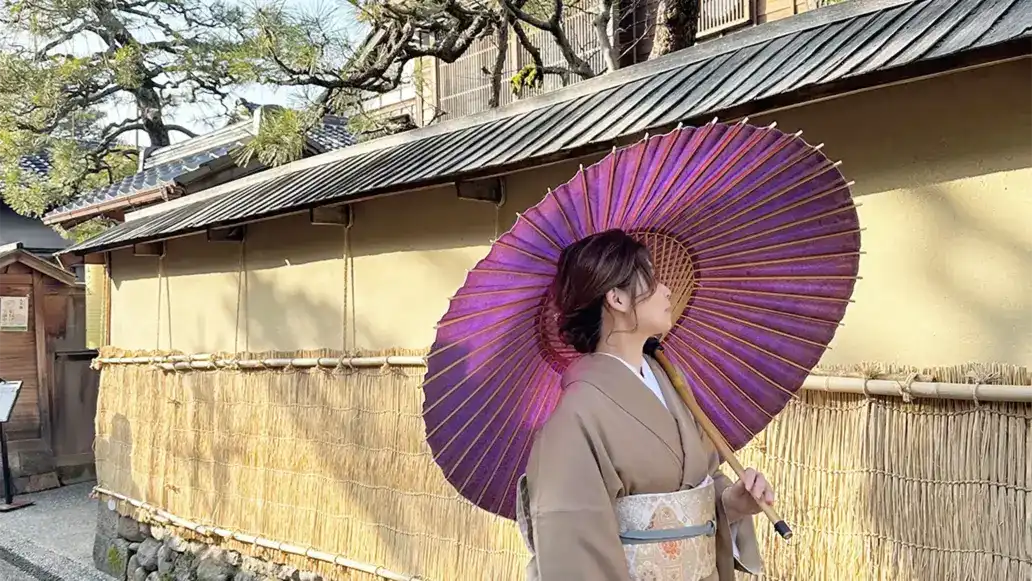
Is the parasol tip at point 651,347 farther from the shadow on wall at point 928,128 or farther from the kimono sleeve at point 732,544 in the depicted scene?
the shadow on wall at point 928,128

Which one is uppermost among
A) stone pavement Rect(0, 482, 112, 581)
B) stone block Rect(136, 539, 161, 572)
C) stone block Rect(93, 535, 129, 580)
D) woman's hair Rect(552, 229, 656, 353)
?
woman's hair Rect(552, 229, 656, 353)

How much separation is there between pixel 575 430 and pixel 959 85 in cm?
195

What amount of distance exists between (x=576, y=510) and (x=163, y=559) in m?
6.00

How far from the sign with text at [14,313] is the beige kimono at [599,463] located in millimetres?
11462

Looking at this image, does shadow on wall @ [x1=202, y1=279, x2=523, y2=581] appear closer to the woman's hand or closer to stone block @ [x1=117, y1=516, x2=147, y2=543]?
stone block @ [x1=117, y1=516, x2=147, y2=543]

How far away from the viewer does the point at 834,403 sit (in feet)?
→ 10.7

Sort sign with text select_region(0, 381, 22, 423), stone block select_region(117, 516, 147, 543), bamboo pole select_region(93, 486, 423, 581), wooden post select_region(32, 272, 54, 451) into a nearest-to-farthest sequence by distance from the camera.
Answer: bamboo pole select_region(93, 486, 423, 581), stone block select_region(117, 516, 147, 543), sign with text select_region(0, 381, 22, 423), wooden post select_region(32, 272, 54, 451)

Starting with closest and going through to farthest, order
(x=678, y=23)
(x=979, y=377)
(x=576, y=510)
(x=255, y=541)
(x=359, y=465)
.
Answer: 1. (x=576, y=510)
2. (x=979, y=377)
3. (x=359, y=465)
4. (x=255, y=541)
5. (x=678, y=23)

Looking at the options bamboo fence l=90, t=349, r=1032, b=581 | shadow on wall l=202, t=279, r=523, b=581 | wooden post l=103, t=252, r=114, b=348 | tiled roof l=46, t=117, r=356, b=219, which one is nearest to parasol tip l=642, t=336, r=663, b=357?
bamboo fence l=90, t=349, r=1032, b=581

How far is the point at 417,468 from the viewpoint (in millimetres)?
4914

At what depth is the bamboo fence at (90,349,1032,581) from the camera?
2846mm

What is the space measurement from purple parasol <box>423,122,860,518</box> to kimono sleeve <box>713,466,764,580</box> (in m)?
0.23

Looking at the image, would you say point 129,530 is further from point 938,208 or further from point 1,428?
point 938,208

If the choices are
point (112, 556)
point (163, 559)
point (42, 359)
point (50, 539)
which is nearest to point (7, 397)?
point (42, 359)
